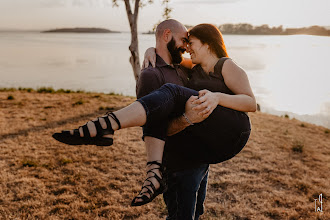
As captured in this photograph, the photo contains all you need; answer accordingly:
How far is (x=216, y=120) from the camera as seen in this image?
7.39 ft

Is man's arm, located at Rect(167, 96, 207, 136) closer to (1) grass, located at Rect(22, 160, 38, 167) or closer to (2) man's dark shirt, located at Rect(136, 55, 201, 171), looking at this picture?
(2) man's dark shirt, located at Rect(136, 55, 201, 171)

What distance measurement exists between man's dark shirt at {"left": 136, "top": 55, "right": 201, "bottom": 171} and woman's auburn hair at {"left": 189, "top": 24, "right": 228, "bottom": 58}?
0.49 m

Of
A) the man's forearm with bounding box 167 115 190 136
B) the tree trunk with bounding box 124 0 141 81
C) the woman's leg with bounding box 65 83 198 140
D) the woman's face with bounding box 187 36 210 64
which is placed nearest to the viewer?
the woman's leg with bounding box 65 83 198 140

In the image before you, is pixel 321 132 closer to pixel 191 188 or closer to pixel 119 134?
pixel 119 134

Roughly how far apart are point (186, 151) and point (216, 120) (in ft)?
1.36

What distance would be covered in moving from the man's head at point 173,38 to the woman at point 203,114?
252 millimetres

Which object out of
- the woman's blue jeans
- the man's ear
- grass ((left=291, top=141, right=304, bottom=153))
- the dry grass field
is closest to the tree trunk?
the dry grass field

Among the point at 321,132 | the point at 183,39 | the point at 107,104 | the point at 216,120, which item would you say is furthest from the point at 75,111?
the point at 321,132

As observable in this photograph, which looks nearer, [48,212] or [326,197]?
[48,212]

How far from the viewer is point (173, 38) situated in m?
2.86

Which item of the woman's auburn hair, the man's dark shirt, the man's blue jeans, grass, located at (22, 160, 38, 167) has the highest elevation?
the woman's auburn hair

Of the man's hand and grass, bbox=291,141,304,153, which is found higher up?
the man's hand

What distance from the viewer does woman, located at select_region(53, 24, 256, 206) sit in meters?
2.02
